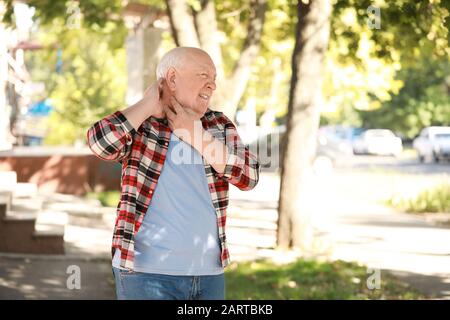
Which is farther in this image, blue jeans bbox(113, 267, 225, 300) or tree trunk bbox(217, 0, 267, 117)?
tree trunk bbox(217, 0, 267, 117)

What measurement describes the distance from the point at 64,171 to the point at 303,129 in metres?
8.36

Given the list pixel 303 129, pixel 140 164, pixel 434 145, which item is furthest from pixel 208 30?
pixel 434 145

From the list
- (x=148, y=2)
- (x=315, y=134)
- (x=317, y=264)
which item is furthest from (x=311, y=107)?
(x=148, y=2)

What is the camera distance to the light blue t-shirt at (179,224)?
3281mm

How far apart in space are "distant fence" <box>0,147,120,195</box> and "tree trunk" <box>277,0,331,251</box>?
7.69 m

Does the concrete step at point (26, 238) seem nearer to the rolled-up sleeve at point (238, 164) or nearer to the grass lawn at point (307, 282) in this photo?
the grass lawn at point (307, 282)

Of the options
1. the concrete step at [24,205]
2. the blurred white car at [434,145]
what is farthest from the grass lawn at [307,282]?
the blurred white car at [434,145]

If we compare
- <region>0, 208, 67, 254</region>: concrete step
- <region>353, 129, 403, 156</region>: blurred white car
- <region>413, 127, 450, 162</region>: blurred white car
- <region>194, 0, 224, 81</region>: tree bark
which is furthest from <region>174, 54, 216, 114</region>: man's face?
<region>353, 129, 403, 156</region>: blurred white car

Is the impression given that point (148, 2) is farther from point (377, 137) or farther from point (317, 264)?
point (377, 137)

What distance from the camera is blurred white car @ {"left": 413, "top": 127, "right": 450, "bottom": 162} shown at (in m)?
43.0

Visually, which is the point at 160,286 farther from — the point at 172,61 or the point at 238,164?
the point at 172,61

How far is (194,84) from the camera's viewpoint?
3.37 meters

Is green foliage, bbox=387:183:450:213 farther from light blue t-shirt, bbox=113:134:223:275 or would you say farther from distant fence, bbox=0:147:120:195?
light blue t-shirt, bbox=113:134:223:275
